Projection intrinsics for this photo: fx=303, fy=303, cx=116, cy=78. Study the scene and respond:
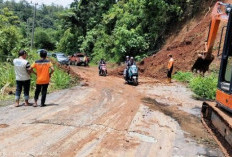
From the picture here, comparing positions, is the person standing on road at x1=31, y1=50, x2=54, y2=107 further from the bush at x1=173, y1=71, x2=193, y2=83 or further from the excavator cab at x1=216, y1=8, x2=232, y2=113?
the bush at x1=173, y1=71, x2=193, y2=83

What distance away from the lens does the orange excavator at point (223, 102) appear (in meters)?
7.14

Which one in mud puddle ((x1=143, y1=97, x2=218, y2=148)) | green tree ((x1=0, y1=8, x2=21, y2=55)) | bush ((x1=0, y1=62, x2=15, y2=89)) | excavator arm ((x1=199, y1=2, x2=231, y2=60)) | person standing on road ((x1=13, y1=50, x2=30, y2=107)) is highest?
excavator arm ((x1=199, y1=2, x2=231, y2=60))

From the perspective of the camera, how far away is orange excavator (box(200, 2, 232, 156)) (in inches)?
281

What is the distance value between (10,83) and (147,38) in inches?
782

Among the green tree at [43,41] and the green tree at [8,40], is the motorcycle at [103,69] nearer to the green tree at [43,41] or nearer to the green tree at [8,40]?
the green tree at [8,40]

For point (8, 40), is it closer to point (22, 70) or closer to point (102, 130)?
point (22, 70)

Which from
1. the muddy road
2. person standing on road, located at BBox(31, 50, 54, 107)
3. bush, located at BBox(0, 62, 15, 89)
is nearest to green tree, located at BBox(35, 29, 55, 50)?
bush, located at BBox(0, 62, 15, 89)

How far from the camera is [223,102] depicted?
774cm

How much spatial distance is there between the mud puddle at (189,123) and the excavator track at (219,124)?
0.18m

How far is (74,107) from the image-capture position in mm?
10227

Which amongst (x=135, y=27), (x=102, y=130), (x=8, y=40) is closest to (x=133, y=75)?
(x=8, y=40)

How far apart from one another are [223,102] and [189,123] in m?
1.87

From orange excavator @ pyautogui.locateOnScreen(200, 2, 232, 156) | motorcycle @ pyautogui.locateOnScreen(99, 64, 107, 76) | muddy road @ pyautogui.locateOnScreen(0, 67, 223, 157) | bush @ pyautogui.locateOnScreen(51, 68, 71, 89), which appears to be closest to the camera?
muddy road @ pyautogui.locateOnScreen(0, 67, 223, 157)

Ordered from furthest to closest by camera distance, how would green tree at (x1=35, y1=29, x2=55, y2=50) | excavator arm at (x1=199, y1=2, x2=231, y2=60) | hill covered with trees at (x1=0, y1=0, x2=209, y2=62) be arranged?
green tree at (x1=35, y1=29, x2=55, y2=50) → hill covered with trees at (x1=0, y1=0, x2=209, y2=62) → excavator arm at (x1=199, y1=2, x2=231, y2=60)
